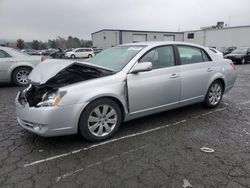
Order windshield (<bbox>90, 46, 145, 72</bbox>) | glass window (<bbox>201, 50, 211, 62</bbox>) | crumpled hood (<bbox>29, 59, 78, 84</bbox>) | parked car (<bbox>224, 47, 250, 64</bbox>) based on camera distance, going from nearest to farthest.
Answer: crumpled hood (<bbox>29, 59, 78, 84</bbox>)
windshield (<bbox>90, 46, 145, 72</bbox>)
glass window (<bbox>201, 50, 211, 62</bbox>)
parked car (<bbox>224, 47, 250, 64</bbox>)

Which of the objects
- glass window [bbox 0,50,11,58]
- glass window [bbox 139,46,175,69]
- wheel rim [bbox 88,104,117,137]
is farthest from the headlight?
glass window [bbox 0,50,11,58]

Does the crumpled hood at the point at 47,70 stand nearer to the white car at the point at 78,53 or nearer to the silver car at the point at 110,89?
the silver car at the point at 110,89

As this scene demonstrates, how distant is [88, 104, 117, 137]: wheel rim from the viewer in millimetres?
3111

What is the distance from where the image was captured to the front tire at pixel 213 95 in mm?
4625

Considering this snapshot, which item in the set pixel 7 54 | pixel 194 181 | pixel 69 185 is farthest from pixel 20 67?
pixel 194 181

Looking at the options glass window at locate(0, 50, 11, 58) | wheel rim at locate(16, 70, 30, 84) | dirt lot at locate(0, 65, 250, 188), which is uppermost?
glass window at locate(0, 50, 11, 58)

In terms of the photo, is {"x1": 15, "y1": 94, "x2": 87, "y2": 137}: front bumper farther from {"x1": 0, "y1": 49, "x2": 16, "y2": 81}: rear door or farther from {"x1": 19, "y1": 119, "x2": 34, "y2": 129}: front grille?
{"x1": 0, "y1": 49, "x2": 16, "y2": 81}: rear door

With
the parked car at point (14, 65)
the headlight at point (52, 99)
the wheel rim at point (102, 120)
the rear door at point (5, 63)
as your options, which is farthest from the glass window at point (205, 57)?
the rear door at point (5, 63)

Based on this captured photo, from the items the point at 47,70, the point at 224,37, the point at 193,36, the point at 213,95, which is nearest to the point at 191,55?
the point at 213,95

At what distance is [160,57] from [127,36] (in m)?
47.4

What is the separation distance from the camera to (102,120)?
319 cm

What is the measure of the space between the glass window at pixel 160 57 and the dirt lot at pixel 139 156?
3.67ft

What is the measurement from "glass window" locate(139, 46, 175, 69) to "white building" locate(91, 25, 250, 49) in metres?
40.4

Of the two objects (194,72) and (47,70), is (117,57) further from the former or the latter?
(194,72)
